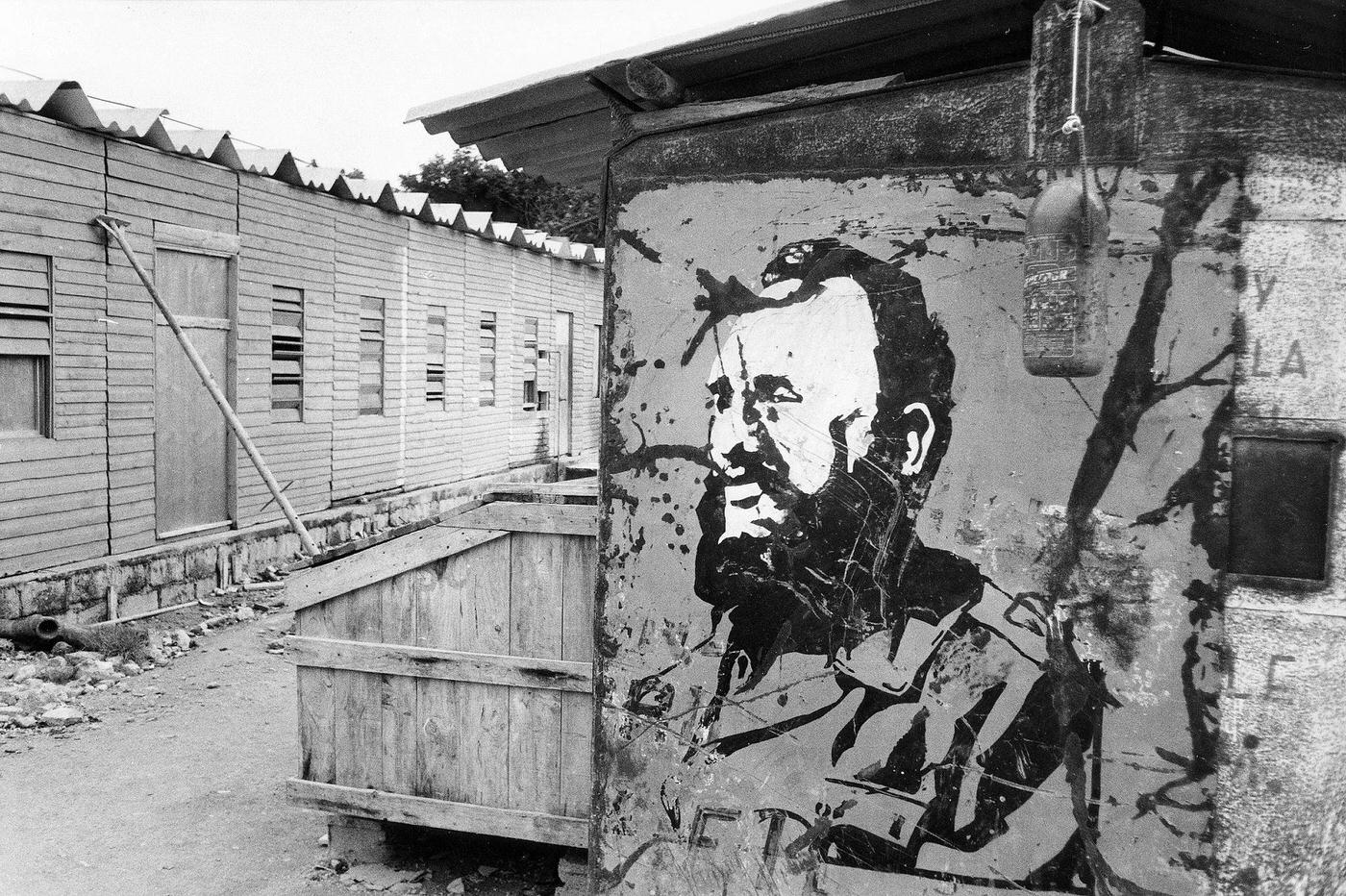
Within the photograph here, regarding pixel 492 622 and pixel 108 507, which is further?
pixel 108 507

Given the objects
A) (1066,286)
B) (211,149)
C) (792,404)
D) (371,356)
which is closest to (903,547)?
(792,404)

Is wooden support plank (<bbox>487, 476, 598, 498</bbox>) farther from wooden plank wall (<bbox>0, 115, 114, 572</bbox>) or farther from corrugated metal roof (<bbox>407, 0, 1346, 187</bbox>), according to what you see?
wooden plank wall (<bbox>0, 115, 114, 572</bbox>)

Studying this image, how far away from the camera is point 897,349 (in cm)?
323

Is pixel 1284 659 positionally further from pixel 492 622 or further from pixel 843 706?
pixel 492 622

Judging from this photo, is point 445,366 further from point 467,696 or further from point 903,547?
point 903,547

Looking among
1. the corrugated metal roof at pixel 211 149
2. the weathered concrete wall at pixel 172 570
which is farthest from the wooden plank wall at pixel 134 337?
the weathered concrete wall at pixel 172 570

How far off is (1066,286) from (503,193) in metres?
34.2

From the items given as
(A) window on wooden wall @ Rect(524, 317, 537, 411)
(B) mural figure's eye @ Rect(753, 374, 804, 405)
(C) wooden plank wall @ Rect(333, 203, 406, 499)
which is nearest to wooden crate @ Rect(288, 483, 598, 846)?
(B) mural figure's eye @ Rect(753, 374, 804, 405)

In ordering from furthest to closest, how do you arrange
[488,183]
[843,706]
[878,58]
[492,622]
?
1. [488,183]
2. [492,622]
3. [878,58]
4. [843,706]

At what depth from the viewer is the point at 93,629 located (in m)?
8.05

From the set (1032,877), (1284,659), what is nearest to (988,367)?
(1284,659)

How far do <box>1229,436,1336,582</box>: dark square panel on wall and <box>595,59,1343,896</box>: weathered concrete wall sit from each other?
0.15 ft

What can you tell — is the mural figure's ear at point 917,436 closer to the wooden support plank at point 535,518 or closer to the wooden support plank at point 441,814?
the wooden support plank at point 535,518

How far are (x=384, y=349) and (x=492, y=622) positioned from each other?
33.8 ft
